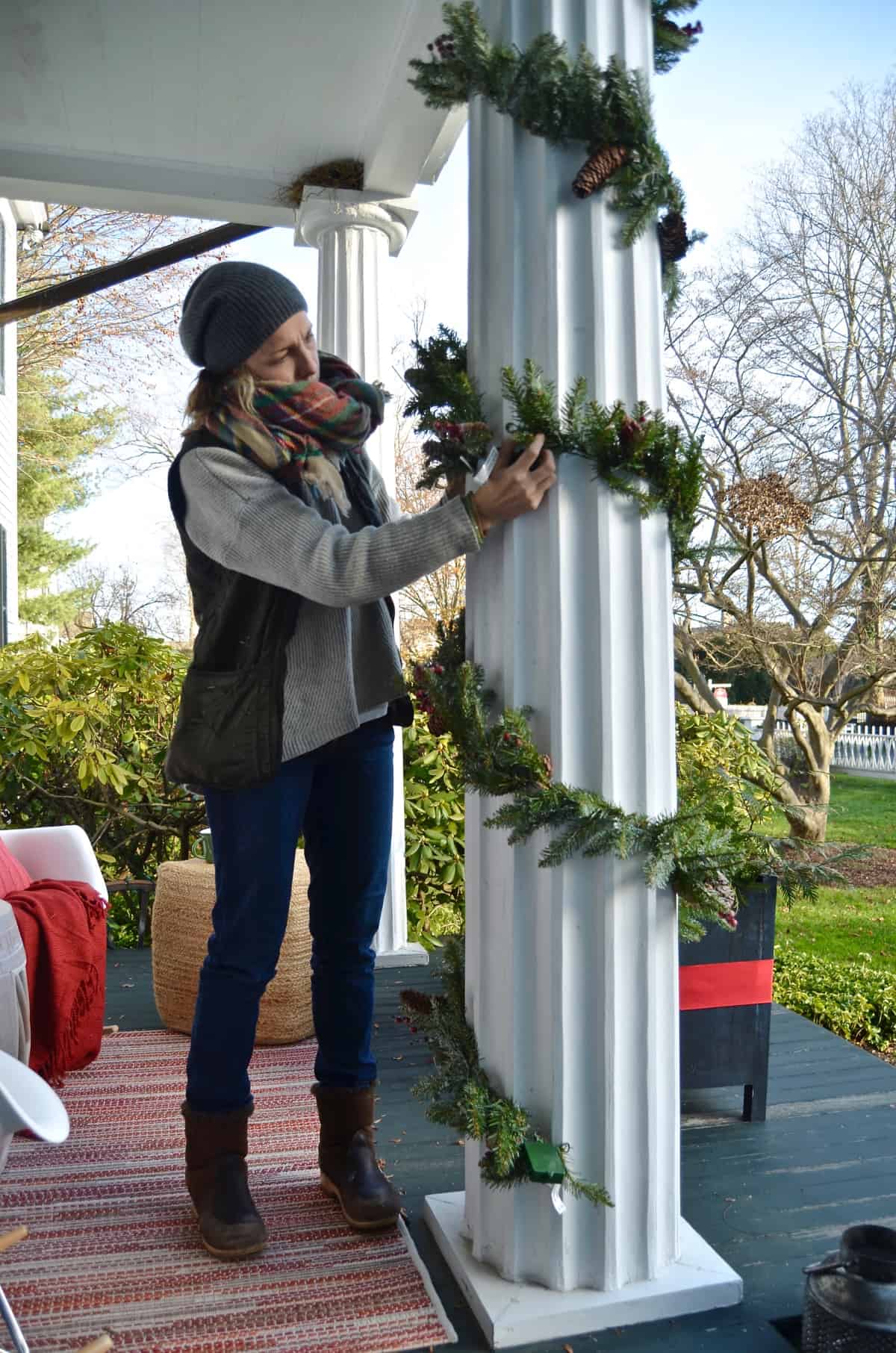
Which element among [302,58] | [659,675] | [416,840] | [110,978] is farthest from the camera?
[416,840]

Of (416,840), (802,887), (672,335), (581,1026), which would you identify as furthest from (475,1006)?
(672,335)

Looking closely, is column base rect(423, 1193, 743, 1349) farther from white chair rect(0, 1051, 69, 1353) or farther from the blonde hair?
the blonde hair

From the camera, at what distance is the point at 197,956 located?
9.31 ft

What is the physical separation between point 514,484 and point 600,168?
455 mm

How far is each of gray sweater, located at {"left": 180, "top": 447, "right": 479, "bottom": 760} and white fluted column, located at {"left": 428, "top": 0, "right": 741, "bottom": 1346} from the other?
158 millimetres

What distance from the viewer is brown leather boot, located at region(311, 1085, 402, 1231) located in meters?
1.75

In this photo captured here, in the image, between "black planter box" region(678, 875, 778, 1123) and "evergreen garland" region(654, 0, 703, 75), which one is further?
"black planter box" region(678, 875, 778, 1123)

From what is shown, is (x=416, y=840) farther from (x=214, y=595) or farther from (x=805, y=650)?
(x=214, y=595)

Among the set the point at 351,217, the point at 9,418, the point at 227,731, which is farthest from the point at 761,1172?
the point at 9,418

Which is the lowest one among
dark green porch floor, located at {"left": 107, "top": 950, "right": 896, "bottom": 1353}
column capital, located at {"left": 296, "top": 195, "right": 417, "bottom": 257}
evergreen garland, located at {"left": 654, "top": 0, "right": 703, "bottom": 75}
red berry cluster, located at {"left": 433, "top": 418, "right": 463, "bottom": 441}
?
dark green porch floor, located at {"left": 107, "top": 950, "right": 896, "bottom": 1353}

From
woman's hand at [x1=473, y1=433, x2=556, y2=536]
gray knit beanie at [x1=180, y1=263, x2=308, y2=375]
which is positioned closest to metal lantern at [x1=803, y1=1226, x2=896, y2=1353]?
woman's hand at [x1=473, y1=433, x2=556, y2=536]

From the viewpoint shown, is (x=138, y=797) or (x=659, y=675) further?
(x=138, y=797)

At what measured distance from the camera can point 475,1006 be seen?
1.65 meters

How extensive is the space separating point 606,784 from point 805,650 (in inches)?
127
